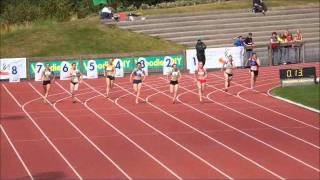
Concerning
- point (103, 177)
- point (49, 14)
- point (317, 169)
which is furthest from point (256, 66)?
point (49, 14)

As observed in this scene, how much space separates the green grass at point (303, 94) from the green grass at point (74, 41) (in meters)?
14.5

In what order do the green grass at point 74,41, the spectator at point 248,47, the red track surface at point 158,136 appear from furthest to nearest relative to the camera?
the green grass at point 74,41 → the spectator at point 248,47 → the red track surface at point 158,136

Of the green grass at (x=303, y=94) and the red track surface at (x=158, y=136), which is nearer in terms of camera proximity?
the red track surface at (x=158, y=136)

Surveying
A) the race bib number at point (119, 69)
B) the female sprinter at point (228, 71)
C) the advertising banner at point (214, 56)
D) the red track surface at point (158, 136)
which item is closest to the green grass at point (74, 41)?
the advertising banner at point (214, 56)

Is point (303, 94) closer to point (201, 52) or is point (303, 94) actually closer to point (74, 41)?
point (201, 52)

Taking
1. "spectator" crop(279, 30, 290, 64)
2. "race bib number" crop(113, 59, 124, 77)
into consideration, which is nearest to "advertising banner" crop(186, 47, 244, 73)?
"spectator" crop(279, 30, 290, 64)

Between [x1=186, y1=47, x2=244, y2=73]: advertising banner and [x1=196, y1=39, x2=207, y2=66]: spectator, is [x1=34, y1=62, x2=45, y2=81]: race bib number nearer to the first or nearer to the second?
[x1=186, y1=47, x2=244, y2=73]: advertising banner

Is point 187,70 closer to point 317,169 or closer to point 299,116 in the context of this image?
point 299,116

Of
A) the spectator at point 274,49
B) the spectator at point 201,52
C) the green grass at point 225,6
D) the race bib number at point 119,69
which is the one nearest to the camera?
the spectator at point 201,52

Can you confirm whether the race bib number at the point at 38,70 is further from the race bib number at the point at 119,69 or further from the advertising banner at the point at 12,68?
the race bib number at the point at 119,69

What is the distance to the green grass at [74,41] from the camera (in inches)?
1740

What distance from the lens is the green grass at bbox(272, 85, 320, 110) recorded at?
27.5m

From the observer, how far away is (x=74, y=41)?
4572 cm

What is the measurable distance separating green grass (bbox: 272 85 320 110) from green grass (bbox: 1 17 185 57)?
1447 cm
